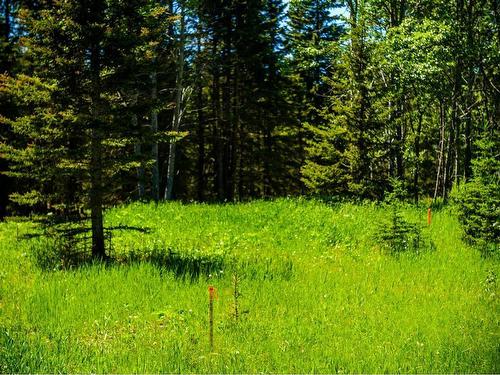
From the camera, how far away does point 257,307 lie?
760cm

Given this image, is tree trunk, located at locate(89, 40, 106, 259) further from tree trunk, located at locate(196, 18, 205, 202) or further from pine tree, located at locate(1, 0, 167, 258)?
tree trunk, located at locate(196, 18, 205, 202)

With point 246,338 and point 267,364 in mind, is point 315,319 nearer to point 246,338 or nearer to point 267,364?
point 246,338

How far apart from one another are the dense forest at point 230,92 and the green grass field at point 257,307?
77.5 inches

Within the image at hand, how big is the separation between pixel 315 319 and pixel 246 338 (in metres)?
1.29

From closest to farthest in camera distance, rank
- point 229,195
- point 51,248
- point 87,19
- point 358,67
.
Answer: point 87,19 → point 51,248 → point 358,67 → point 229,195

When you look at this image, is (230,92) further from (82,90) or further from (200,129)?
(82,90)

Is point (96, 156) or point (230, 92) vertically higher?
point (230, 92)

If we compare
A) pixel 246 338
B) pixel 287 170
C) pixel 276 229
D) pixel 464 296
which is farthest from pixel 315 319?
pixel 287 170

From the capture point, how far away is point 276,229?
13.7m

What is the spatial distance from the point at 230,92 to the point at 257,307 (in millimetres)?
23775

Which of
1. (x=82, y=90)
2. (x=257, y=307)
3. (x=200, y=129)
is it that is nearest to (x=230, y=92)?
(x=200, y=129)

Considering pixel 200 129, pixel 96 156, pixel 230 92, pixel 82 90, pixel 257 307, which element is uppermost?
pixel 230 92

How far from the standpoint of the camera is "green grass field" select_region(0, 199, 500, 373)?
17.9 feet

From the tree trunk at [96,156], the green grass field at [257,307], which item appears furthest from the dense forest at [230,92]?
the green grass field at [257,307]
